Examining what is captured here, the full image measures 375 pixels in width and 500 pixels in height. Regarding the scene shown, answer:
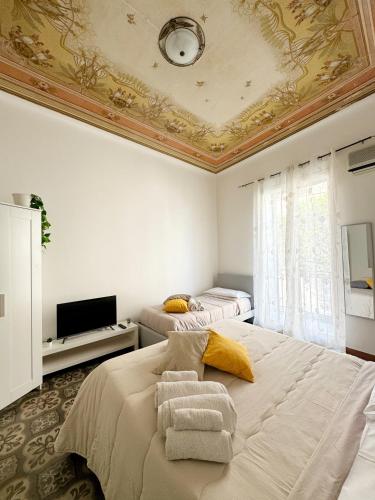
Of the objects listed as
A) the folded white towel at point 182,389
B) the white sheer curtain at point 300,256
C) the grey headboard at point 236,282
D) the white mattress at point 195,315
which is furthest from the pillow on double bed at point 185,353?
the grey headboard at point 236,282

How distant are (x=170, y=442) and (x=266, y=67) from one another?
2957mm

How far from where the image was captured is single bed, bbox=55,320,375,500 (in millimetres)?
730

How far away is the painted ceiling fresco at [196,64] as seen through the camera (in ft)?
5.23

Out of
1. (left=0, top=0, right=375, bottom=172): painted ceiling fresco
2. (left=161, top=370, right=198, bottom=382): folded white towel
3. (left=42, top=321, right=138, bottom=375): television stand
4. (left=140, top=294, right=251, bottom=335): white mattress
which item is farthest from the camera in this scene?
(left=140, top=294, right=251, bottom=335): white mattress

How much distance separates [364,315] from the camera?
2459 millimetres

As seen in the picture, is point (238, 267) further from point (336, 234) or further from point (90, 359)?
point (90, 359)

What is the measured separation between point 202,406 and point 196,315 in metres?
1.85

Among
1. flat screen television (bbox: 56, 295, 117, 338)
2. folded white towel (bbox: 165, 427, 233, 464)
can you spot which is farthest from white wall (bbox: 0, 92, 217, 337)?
folded white towel (bbox: 165, 427, 233, 464)

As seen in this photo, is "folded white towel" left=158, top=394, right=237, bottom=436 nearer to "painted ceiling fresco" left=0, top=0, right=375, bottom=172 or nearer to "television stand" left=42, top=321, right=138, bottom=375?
"television stand" left=42, top=321, right=138, bottom=375

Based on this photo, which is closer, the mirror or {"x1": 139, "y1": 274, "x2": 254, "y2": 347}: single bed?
the mirror

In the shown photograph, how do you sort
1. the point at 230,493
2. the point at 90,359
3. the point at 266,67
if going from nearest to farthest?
the point at 230,493 → the point at 266,67 → the point at 90,359

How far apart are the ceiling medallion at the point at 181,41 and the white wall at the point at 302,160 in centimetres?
197

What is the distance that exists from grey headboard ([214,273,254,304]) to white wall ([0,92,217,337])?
324 mm

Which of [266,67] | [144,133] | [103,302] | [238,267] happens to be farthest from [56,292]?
[266,67]
